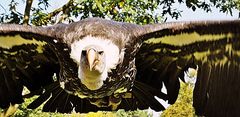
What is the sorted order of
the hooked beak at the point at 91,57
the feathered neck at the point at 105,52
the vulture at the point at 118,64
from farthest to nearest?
the vulture at the point at 118,64 → the feathered neck at the point at 105,52 → the hooked beak at the point at 91,57

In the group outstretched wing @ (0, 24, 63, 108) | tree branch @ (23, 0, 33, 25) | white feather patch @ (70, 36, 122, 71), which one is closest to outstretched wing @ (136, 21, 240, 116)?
white feather patch @ (70, 36, 122, 71)

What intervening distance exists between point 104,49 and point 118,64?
0.80ft

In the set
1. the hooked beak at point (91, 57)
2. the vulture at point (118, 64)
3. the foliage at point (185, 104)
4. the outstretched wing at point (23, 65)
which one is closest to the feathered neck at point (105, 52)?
the vulture at point (118, 64)

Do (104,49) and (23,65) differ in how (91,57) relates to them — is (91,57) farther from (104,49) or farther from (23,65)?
(23,65)

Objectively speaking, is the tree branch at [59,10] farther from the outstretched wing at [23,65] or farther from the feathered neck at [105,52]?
the feathered neck at [105,52]

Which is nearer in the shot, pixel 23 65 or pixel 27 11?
pixel 23 65

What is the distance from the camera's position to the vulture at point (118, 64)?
605 cm

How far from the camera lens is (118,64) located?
610 cm

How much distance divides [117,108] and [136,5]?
3894mm

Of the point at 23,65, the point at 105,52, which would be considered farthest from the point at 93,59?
the point at 23,65

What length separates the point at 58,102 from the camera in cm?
709

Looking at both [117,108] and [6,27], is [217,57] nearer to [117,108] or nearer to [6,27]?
[117,108]

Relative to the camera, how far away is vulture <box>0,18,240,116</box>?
605 centimetres

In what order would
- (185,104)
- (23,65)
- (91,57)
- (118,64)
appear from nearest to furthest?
1. (91,57)
2. (118,64)
3. (23,65)
4. (185,104)
